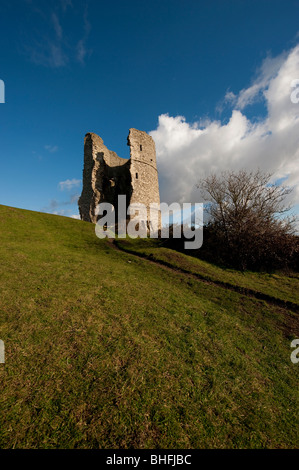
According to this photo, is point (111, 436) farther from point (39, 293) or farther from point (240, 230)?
point (240, 230)

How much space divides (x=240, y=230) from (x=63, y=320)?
16.7m

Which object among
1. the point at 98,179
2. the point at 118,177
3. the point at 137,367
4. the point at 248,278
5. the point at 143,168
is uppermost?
the point at 143,168

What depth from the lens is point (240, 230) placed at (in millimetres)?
17484

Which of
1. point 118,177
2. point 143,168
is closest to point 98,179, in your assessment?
point 118,177

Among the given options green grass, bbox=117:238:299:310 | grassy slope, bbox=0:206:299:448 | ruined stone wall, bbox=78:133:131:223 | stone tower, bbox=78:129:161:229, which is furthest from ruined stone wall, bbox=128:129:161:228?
grassy slope, bbox=0:206:299:448

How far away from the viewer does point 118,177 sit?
35.0 metres

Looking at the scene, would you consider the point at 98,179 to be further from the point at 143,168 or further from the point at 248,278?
the point at 248,278

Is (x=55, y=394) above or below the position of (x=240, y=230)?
below

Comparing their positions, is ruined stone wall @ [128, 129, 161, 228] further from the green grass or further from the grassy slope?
the grassy slope

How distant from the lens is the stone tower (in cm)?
3042

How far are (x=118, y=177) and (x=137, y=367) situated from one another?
34261 millimetres

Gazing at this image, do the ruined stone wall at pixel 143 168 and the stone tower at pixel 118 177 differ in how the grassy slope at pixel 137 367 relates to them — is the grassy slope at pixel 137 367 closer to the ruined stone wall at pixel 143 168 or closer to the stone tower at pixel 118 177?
the stone tower at pixel 118 177

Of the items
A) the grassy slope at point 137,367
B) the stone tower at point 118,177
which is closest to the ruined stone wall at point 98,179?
the stone tower at point 118,177
